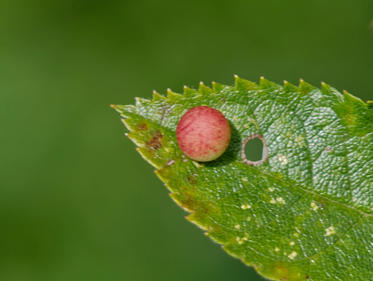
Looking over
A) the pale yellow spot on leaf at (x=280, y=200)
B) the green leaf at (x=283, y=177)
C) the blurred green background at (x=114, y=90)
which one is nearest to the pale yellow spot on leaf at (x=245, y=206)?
the green leaf at (x=283, y=177)

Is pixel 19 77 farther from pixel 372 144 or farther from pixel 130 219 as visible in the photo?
pixel 372 144

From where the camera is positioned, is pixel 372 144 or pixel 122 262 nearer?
pixel 372 144

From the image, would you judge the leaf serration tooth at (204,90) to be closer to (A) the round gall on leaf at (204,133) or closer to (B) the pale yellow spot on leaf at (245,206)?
(A) the round gall on leaf at (204,133)

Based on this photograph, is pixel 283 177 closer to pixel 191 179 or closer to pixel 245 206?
pixel 245 206

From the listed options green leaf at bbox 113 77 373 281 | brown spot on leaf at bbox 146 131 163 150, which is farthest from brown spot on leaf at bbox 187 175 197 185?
brown spot on leaf at bbox 146 131 163 150

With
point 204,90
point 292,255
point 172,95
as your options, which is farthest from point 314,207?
point 172,95

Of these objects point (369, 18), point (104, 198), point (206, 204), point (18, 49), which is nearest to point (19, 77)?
point (18, 49)

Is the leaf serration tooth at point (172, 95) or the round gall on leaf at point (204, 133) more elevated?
the leaf serration tooth at point (172, 95)
